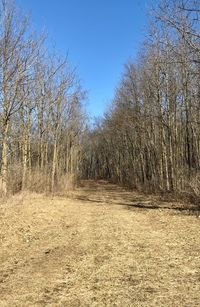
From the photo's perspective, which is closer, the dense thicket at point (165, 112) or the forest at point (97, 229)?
the forest at point (97, 229)

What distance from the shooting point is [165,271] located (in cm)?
558

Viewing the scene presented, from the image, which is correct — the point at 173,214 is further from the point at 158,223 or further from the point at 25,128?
the point at 25,128

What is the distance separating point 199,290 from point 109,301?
53.2 inches

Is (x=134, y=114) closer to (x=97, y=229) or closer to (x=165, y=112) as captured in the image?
(x=165, y=112)

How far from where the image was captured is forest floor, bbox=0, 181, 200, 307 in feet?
15.1

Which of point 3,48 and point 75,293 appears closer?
point 75,293

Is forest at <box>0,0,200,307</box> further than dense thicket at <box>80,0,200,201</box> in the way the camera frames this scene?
No

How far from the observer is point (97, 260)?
21.1 feet

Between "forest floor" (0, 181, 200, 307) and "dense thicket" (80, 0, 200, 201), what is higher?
"dense thicket" (80, 0, 200, 201)

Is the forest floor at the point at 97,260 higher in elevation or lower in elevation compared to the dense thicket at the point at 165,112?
lower

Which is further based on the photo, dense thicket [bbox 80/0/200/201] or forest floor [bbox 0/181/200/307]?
dense thicket [bbox 80/0/200/201]

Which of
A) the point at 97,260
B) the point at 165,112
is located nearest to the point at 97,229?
the point at 97,260

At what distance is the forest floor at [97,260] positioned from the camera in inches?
181

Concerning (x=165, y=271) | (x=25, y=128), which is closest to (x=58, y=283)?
(x=165, y=271)
